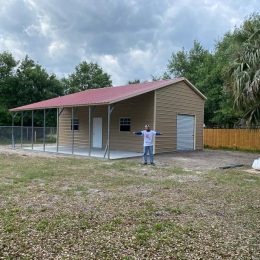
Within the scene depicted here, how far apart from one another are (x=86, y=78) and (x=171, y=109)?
22714 millimetres

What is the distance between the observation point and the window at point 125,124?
17.2 m

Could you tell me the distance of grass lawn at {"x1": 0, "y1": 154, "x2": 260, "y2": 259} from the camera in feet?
12.5

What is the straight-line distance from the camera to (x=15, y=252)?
3.66m

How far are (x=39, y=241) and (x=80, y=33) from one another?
58.2 feet

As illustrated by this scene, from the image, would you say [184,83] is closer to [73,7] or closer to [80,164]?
[73,7]

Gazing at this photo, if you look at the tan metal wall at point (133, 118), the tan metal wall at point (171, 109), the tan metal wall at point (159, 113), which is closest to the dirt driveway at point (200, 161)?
the tan metal wall at point (171, 109)

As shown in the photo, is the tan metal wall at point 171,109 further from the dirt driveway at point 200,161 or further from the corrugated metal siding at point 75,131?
the corrugated metal siding at point 75,131

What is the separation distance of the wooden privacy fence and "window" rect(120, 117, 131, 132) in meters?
7.18

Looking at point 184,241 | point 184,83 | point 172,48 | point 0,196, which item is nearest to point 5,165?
point 0,196

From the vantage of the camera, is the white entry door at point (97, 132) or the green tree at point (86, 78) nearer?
the white entry door at point (97, 132)

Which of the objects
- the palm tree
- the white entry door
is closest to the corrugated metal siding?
the white entry door

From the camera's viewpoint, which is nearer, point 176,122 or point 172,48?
point 176,122

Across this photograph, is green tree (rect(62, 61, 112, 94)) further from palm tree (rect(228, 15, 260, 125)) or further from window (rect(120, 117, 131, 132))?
palm tree (rect(228, 15, 260, 125))

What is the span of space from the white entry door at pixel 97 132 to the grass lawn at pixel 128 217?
31.5 feet
